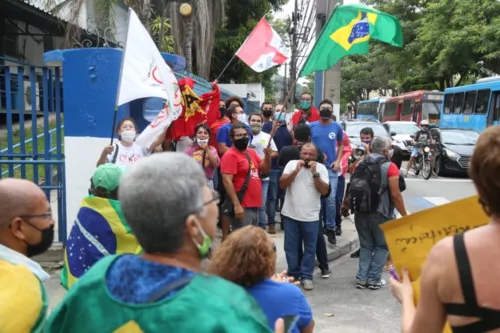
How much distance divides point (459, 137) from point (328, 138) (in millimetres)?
9950

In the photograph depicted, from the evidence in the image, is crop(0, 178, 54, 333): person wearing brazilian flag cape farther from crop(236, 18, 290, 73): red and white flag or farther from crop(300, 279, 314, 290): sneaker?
crop(236, 18, 290, 73): red and white flag

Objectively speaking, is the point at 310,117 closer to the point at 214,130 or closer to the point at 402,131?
the point at 214,130

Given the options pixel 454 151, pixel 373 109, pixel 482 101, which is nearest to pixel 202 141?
pixel 454 151

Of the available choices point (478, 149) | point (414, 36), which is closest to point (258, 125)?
point (478, 149)

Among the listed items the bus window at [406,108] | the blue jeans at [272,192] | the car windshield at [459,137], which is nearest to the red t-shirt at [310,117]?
the blue jeans at [272,192]

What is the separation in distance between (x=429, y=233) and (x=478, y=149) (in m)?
0.59

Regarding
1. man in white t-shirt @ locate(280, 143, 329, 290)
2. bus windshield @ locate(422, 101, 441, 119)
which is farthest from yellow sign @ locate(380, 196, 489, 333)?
bus windshield @ locate(422, 101, 441, 119)

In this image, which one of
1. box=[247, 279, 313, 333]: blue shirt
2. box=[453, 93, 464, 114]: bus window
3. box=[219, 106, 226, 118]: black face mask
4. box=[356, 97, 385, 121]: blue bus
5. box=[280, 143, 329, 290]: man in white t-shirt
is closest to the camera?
box=[247, 279, 313, 333]: blue shirt

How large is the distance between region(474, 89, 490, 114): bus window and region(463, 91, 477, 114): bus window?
1.21 feet

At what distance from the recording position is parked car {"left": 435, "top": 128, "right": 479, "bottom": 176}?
1447 centimetres

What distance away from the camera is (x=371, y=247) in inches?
218

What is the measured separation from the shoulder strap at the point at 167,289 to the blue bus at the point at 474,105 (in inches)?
714

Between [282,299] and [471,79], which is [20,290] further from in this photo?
[471,79]

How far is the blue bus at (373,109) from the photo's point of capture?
116 feet
